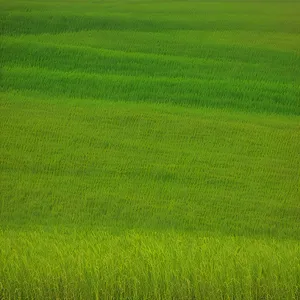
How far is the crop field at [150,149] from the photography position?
3.62 meters

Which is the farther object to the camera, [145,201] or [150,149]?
[150,149]

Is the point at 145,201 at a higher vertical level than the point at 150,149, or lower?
lower

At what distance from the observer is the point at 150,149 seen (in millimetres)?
4836

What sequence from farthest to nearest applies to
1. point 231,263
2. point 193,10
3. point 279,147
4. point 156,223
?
point 193,10 < point 279,147 < point 156,223 < point 231,263

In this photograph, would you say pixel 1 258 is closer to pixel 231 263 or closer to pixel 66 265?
pixel 66 265

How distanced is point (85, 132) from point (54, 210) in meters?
0.79

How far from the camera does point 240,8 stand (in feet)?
16.6

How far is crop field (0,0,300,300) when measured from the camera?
3.62 meters

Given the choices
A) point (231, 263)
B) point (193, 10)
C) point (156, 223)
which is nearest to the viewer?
point (231, 263)

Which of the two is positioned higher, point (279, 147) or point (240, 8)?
point (240, 8)

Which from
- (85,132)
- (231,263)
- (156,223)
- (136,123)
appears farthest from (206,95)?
(231,263)

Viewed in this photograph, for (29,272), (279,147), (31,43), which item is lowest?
(29,272)

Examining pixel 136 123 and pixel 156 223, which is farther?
pixel 136 123

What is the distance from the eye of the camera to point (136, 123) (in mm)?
5062
